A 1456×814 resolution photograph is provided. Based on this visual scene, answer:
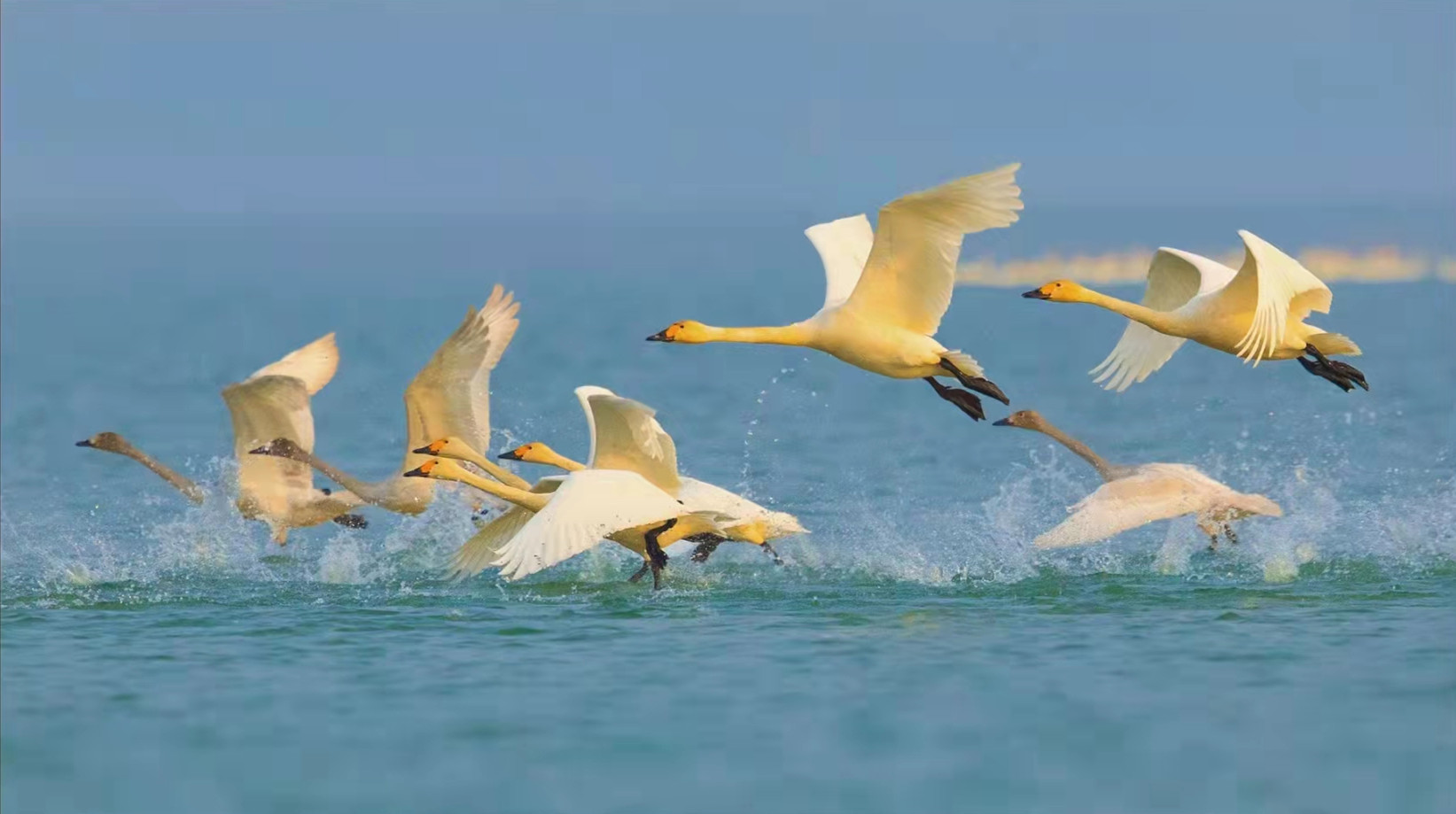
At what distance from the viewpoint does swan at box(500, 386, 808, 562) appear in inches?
663

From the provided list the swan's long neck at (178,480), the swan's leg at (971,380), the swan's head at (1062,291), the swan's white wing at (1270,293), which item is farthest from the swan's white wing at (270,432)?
the swan's white wing at (1270,293)

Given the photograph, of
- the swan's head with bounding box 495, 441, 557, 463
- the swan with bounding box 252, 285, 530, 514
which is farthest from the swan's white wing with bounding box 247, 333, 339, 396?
the swan's head with bounding box 495, 441, 557, 463

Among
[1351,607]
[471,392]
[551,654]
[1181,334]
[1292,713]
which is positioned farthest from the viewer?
[471,392]

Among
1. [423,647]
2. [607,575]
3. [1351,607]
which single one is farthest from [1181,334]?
[423,647]

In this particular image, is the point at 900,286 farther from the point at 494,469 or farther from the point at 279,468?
the point at 279,468

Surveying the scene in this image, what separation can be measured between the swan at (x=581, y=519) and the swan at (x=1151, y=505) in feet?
8.08

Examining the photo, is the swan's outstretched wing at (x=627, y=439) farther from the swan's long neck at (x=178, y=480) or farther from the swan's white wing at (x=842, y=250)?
the swan's long neck at (x=178, y=480)

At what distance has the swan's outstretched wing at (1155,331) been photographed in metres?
19.2

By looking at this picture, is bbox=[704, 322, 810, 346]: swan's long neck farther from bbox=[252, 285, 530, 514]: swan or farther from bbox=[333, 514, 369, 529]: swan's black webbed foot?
bbox=[333, 514, 369, 529]: swan's black webbed foot

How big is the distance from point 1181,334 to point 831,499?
6961mm

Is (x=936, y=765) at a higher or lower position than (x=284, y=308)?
lower

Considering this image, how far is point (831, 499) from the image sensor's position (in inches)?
969

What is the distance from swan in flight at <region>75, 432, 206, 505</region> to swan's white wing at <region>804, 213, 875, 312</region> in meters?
5.76

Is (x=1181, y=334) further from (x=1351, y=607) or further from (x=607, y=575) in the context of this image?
(x=607, y=575)
